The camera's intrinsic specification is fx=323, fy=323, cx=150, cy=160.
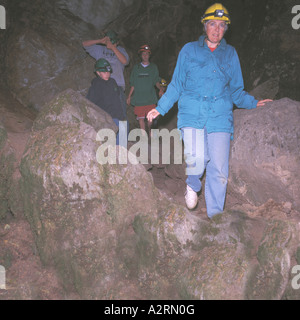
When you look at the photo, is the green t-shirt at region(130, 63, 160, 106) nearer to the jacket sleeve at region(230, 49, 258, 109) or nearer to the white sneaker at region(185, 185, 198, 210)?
the jacket sleeve at region(230, 49, 258, 109)

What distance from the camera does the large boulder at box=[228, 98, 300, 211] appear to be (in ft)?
12.5

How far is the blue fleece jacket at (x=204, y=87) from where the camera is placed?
11.7ft

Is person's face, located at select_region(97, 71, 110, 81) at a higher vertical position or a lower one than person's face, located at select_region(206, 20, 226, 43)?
higher

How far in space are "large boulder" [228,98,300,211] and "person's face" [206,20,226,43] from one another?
3.85ft

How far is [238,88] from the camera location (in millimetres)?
3855

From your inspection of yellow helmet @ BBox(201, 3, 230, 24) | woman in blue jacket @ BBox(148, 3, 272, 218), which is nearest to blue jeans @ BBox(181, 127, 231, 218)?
woman in blue jacket @ BBox(148, 3, 272, 218)

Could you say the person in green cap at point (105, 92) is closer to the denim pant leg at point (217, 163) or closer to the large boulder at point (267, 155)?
the large boulder at point (267, 155)

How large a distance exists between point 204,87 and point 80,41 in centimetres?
509

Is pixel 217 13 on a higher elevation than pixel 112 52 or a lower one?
lower

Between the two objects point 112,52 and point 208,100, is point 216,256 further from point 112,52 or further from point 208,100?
point 112,52

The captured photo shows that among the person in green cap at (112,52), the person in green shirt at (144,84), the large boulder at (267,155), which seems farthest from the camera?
the person in green shirt at (144,84)

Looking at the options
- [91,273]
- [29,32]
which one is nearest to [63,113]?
[91,273]

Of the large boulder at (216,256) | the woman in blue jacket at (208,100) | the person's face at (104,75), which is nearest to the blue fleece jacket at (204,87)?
the woman in blue jacket at (208,100)

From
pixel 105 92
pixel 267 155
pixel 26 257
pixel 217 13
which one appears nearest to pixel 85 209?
pixel 26 257
